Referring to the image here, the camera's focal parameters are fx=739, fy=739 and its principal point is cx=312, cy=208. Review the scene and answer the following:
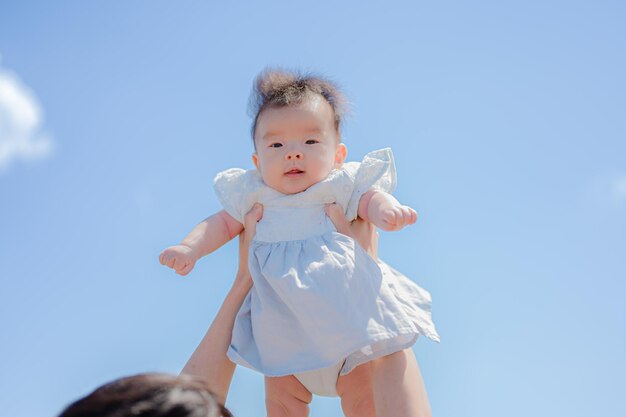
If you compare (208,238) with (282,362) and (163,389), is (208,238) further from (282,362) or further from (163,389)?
(163,389)

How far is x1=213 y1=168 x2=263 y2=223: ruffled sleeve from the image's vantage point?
3914 millimetres

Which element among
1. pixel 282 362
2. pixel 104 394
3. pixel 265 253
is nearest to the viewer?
pixel 104 394

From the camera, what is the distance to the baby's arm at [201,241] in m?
3.57

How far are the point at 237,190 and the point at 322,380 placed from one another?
3.62 ft

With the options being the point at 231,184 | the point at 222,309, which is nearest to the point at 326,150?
the point at 231,184

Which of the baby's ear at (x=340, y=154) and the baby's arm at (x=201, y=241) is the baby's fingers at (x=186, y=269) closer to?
the baby's arm at (x=201, y=241)

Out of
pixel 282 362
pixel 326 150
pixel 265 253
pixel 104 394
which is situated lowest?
pixel 282 362

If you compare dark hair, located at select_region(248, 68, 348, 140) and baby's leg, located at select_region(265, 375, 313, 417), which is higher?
dark hair, located at select_region(248, 68, 348, 140)

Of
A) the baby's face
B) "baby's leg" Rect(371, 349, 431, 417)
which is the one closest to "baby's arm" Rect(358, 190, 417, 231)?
the baby's face

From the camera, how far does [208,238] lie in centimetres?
379

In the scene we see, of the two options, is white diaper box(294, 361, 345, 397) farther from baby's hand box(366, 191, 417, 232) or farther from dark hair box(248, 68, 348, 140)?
dark hair box(248, 68, 348, 140)

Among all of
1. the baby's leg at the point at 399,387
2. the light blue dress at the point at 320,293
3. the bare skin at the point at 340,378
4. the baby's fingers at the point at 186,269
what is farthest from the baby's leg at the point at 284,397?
the baby's fingers at the point at 186,269

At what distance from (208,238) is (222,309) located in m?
0.38

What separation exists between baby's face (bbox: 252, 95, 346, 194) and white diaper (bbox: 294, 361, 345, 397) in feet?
3.05
